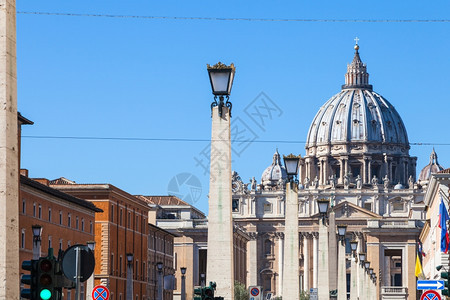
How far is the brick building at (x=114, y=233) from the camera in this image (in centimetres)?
7525

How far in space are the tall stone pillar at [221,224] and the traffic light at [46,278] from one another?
4.91 metres

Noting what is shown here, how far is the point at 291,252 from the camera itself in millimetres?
22656

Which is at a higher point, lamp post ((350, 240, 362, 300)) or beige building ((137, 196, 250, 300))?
beige building ((137, 196, 250, 300))

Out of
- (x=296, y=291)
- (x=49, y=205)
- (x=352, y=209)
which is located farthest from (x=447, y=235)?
(x=352, y=209)

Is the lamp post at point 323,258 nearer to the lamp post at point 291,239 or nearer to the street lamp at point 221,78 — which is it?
the lamp post at point 291,239

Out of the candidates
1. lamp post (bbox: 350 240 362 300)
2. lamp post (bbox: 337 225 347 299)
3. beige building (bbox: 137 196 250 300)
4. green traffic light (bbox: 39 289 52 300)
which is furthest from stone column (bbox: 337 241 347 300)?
beige building (bbox: 137 196 250 300)

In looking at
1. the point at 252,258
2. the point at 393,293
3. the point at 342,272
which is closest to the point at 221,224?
the point at 342,272

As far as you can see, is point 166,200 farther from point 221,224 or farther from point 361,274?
point 221,224

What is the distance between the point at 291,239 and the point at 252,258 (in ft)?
547

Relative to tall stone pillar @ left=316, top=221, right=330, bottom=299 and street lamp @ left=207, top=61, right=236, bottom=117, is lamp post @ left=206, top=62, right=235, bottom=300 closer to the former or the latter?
street lamp @ left=207, top=61, right=236, bottom=117

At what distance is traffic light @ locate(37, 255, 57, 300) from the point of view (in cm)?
1150

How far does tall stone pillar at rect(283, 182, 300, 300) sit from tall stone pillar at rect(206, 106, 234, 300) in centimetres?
598

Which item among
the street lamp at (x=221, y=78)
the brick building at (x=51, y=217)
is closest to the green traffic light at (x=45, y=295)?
the street lamp at (x=221, y=78)

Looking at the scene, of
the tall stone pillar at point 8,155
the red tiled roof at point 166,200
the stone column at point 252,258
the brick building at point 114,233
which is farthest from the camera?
the stone column at point 252,258
